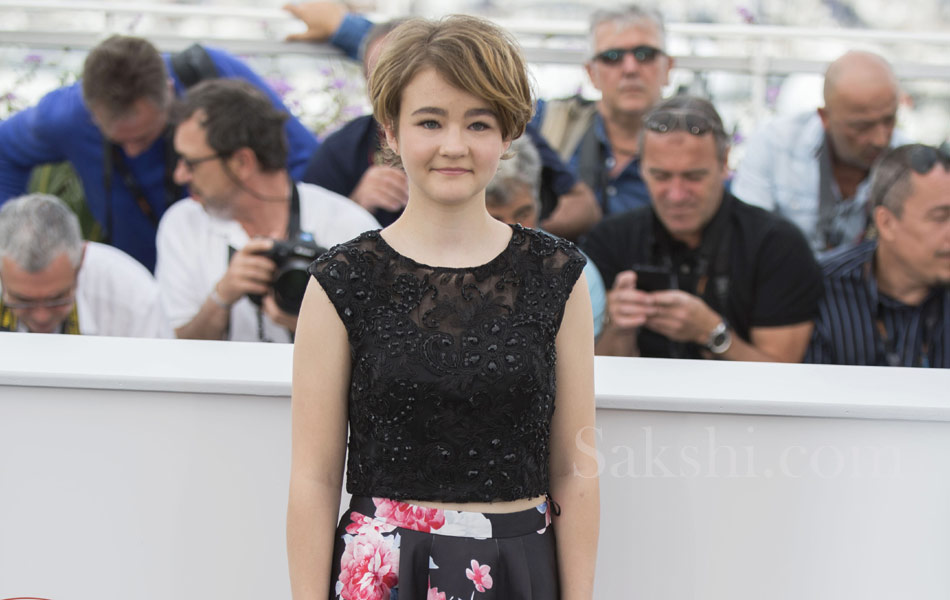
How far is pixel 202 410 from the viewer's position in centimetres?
171

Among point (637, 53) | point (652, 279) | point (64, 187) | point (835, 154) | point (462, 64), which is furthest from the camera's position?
point (64, 187)

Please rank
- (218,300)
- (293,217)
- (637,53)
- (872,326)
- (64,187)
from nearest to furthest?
(872,326)
(218,300)
(293,217)
(637,53)
(64,187)

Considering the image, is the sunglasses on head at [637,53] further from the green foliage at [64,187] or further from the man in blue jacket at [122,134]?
the green foliage at [64,187]

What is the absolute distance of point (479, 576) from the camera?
4.33 feet

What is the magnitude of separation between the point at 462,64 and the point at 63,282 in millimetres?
1910

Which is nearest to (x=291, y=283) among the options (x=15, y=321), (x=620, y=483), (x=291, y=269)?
(x=291, y=269)

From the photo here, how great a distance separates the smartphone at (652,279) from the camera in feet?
8.38

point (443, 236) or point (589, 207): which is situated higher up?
point (589, 207)

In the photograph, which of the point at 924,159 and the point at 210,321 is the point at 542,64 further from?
the point at 210,321

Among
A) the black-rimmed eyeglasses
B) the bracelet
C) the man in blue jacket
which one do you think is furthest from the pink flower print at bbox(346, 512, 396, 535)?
the man in blue jacket

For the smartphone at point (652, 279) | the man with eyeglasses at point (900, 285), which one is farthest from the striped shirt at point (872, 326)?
the smartphone at point (652, 279)

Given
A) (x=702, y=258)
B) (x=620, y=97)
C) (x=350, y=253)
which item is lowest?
(x=350, y=253)

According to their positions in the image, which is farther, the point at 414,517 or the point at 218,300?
the point at 218,300

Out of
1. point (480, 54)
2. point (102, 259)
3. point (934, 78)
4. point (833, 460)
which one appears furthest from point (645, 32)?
point (480, 54)
